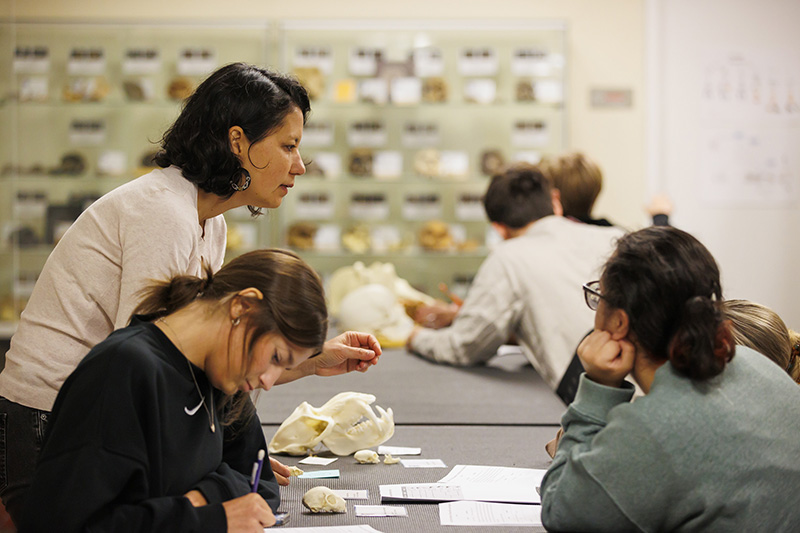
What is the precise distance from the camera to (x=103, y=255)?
5.46ft

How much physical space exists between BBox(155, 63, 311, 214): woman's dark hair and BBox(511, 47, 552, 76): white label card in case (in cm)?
360

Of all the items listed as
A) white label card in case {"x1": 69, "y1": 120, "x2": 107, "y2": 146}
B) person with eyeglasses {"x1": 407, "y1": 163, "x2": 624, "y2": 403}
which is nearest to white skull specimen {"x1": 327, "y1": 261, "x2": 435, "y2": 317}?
person with eyeglasses {"x1": 407, "y1": 163, "x2": 624, "y2": 403}

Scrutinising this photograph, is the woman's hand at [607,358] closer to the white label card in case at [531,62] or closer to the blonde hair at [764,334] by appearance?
the blonde hair at [764,334]

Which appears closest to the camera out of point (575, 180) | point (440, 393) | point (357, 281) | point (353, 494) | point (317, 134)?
point (353, 494)

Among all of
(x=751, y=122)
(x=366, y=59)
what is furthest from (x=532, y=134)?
(x=751, y=122)

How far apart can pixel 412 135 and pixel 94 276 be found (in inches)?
151

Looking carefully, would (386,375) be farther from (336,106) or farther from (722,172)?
(722,172)

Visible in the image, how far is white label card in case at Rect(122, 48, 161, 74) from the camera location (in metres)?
5.27

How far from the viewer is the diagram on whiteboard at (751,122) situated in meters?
5.45

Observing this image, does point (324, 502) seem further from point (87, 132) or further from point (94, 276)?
point (87, 132)

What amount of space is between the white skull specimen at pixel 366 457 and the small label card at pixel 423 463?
7cm

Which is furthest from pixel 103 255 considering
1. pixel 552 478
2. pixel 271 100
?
pixel 552 478

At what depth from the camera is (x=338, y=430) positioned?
6.74ft

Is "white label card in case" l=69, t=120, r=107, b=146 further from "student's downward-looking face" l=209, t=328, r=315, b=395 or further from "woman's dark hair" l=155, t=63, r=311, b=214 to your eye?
"student's downward-looking face" l=209, t=328, r=315, b=395
